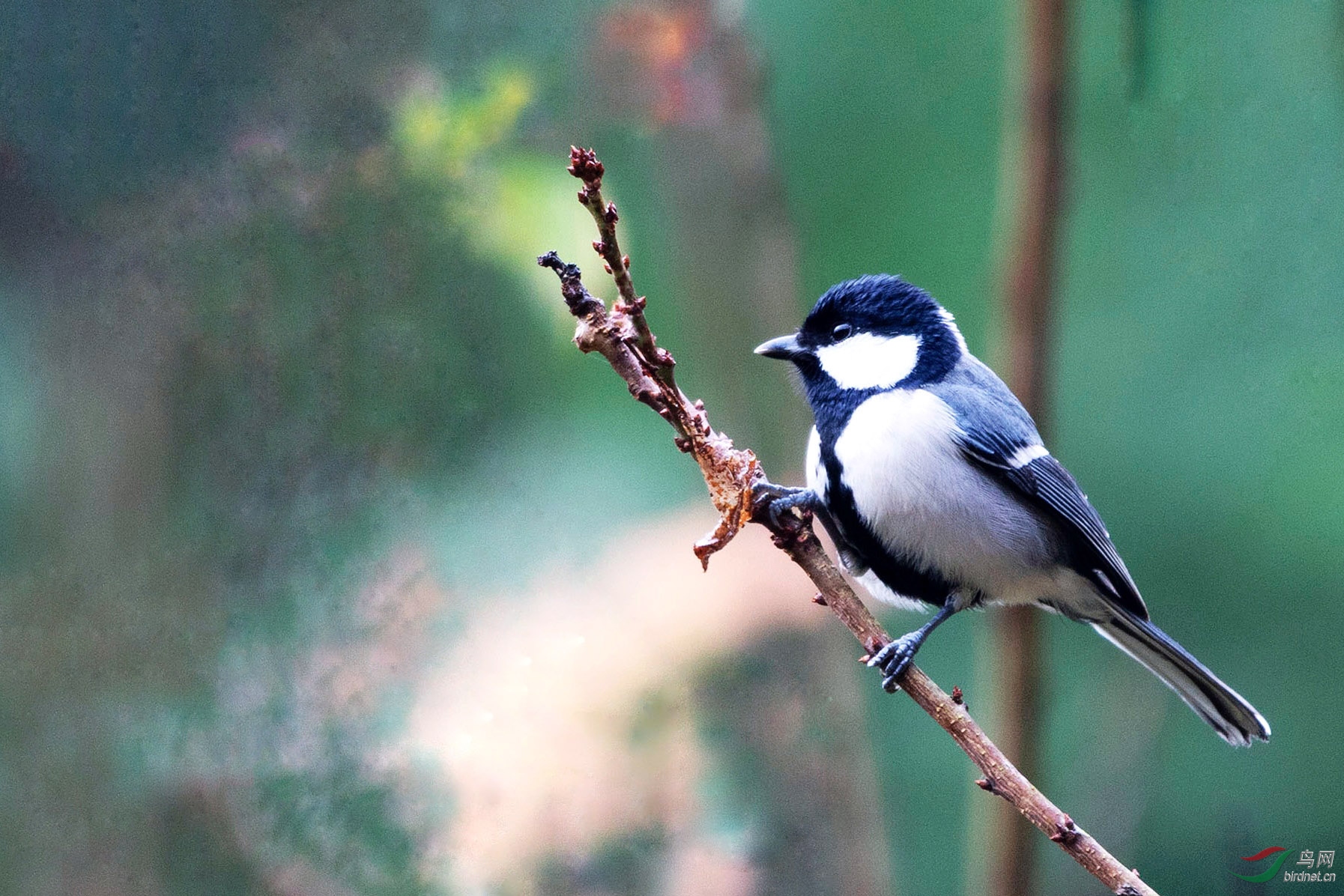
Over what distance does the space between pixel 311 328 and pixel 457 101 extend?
0.42 m

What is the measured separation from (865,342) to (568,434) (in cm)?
57

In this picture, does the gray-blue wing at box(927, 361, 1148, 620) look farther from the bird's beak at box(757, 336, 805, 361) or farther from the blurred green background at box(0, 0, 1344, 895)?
the blurred green background at box(0, 0, 1344, 895)

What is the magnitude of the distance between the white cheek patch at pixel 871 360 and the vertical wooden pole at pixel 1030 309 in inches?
10.7

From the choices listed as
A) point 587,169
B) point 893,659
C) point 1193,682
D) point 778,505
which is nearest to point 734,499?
point 778,505

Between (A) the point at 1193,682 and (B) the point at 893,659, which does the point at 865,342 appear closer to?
(B) the point at 893,659

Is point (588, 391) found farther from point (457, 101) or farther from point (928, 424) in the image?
point (928, 424)

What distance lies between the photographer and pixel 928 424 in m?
1.17

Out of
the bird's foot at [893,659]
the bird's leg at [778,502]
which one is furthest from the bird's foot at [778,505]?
the bird's foot at [893,659]

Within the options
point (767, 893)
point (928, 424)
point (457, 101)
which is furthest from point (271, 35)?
point (767, 893)

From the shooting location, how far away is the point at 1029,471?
1.22 m

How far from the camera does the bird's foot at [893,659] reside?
3.22 ft

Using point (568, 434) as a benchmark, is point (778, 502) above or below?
below

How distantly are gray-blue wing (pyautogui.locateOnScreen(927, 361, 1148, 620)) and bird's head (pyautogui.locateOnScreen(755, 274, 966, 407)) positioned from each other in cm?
4

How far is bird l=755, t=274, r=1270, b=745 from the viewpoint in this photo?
1165 millimetres
